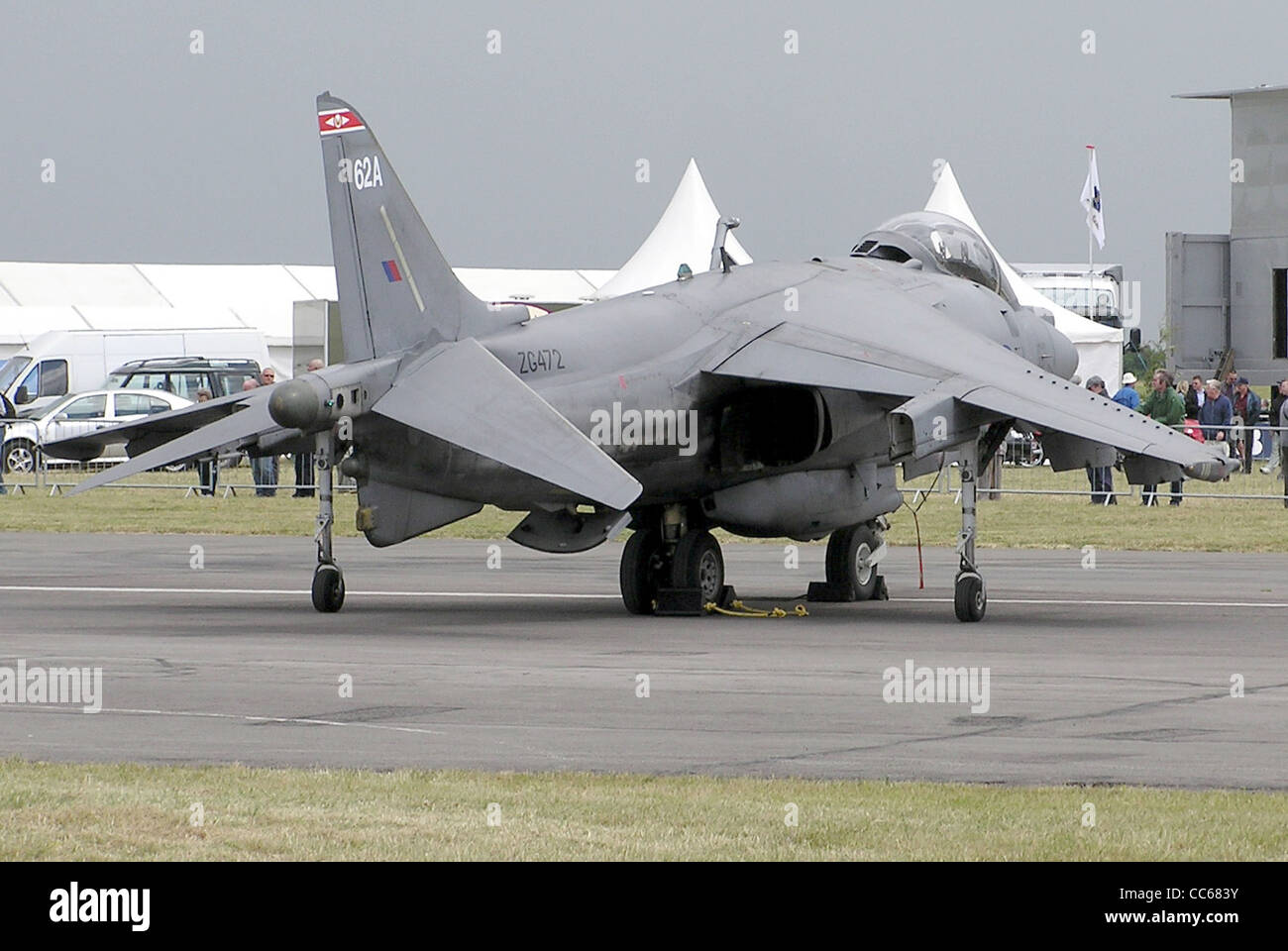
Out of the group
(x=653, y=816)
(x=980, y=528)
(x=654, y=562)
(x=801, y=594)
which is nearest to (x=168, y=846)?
(x=653, y=816)

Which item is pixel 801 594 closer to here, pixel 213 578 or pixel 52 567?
pixel 213 578

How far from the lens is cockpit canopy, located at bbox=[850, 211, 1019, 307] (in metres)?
22.5

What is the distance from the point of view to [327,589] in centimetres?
1972

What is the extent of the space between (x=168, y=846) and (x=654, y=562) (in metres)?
11.8

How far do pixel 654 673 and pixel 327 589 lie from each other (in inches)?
212

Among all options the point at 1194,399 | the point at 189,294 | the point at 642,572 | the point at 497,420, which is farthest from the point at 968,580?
the point at 189,294

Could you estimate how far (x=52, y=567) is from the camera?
25.8 metres

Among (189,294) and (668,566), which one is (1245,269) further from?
(668,566)

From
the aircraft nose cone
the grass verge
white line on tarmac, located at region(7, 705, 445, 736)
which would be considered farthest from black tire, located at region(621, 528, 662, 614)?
the grass verge

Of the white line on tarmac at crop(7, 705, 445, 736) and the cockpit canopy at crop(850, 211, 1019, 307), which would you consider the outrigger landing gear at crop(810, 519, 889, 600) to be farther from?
the white line on tarmac at crop(7, 705, 445, 736)

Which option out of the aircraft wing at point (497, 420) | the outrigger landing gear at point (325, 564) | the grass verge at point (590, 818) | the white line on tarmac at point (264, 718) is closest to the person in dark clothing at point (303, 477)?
the outrigger landing gear at point (325, 564)

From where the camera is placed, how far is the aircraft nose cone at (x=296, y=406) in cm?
1745

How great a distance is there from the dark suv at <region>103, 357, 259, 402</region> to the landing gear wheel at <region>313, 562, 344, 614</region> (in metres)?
31.8

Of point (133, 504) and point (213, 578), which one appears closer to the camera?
point (213, 578)
